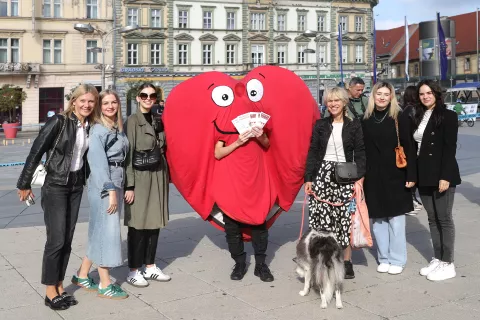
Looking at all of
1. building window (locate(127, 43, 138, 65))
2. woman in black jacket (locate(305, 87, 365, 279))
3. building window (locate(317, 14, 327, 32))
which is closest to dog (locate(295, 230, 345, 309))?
woman in black jacket (locate(305, 87, 365, 279))

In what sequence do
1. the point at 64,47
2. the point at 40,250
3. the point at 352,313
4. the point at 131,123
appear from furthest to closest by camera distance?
1. the point at 64,47
2. the point at 40,250
3. the point at 131,123
4. the point at 352,313

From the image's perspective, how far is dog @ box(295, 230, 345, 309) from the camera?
4680mm

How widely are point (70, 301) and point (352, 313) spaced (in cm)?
228

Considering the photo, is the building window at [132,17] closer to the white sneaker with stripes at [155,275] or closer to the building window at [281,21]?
the building window at [281,21]

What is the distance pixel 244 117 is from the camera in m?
5.25

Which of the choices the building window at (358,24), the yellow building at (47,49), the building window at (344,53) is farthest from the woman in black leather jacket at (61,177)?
the building window at (358,24)

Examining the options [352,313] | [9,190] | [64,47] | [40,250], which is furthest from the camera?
[64,47]

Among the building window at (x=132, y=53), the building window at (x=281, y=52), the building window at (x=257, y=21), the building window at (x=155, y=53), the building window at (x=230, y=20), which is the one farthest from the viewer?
the building window at (x=281, y=52)

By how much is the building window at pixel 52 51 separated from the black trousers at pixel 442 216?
40.0m

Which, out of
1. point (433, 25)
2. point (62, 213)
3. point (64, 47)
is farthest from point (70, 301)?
point (433, 25)

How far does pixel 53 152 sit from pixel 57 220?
546mm

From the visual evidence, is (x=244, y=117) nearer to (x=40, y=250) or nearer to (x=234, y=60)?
(x=40, y=250)

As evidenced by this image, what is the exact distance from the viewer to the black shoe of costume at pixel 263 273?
213 inches

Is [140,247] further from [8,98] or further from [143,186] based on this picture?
[8,98]
